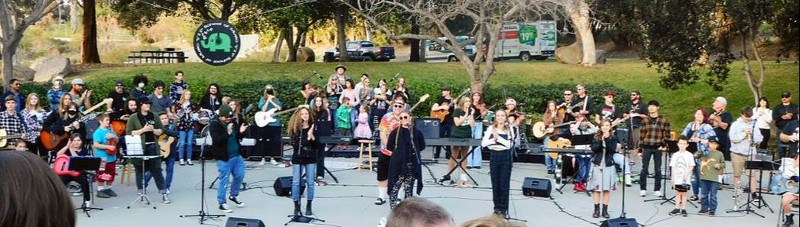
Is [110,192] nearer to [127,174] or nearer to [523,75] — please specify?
[127,174]

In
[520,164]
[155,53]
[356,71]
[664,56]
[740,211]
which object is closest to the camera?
[740,211]

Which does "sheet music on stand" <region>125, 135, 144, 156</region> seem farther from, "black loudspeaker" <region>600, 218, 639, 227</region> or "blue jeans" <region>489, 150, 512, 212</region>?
"black loudspeaker" <region>600, 218, 639, 227</region>

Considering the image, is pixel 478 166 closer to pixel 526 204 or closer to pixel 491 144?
pixel 526 204

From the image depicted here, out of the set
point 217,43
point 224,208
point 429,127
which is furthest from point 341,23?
point 224,208

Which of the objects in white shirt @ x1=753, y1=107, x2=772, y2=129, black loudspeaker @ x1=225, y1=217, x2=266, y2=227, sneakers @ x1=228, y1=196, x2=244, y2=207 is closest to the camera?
black loudspeaker @ x1=225, y1=217, x2=266, y2=227

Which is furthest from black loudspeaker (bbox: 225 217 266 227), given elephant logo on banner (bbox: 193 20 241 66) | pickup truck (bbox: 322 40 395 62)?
pickup truck (bbox: 322 40 395 62)

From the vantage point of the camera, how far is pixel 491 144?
1215cm

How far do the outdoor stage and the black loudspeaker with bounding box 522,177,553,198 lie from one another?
4.7 inches

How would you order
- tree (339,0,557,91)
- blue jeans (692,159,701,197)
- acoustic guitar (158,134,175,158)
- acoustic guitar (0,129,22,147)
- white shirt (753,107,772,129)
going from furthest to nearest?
tree (339,0,557,91)
white shirt (753,107,772,129)
acoustic guitar (158,134,175,158)
blue jeans (692,159,701,197)
acoustic guitar (0,129,22,147)

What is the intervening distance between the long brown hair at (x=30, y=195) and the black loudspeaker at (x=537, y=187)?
1243cm

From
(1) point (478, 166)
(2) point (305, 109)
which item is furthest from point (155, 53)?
(2) point (305, 109)

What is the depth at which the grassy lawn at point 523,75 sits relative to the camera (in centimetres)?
2719

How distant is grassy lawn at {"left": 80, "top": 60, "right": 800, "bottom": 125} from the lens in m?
27.2

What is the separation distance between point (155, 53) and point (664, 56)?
26.3 m
